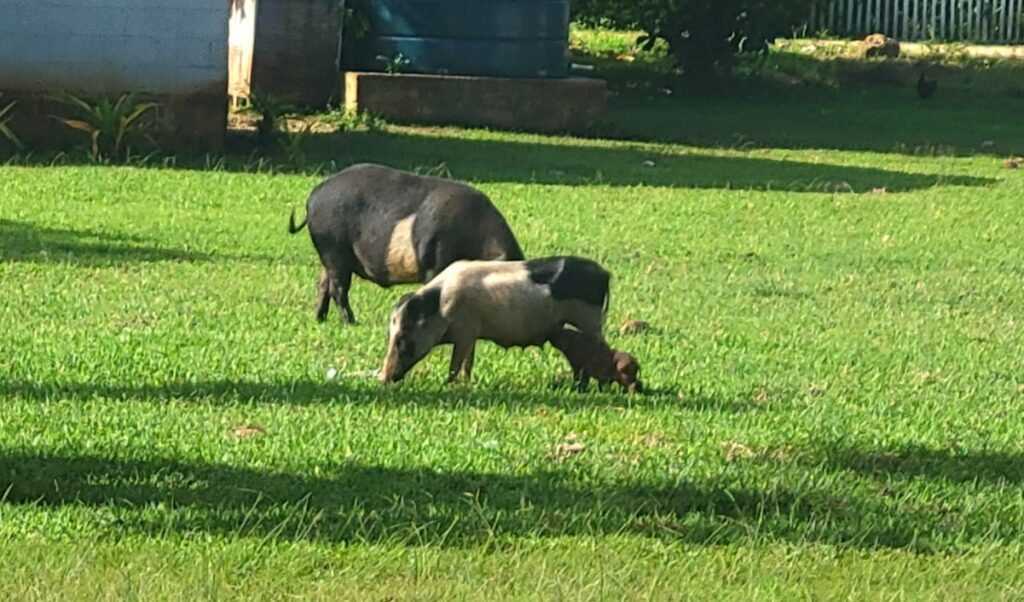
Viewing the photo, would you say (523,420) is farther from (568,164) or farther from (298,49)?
(298,49)

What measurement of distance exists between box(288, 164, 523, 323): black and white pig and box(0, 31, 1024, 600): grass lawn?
1.06ft

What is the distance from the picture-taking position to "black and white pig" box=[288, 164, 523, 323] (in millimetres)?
8773

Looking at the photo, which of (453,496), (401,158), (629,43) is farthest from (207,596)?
(629,43)

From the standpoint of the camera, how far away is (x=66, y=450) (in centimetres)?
658

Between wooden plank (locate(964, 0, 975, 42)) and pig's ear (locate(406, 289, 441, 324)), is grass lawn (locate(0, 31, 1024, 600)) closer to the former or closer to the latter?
pig's ear (locate(406, 289, 441, 324))

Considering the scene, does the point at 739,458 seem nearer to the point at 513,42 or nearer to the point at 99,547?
the point at 99,547

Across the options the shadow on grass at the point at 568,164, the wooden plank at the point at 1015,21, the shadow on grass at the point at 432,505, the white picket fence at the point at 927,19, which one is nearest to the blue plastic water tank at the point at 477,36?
→ the shadow on grass at the point at 568,164

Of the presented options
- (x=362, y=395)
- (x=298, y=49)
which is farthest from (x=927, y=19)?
(x=362, y=395)

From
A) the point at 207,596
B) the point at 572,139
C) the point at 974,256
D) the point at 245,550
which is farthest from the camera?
the point at 572,139

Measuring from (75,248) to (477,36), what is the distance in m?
9.04

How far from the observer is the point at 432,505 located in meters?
6.04

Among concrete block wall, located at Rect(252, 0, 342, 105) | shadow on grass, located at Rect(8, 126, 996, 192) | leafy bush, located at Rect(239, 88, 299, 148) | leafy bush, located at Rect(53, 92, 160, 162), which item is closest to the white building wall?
leafy bush, located at Rect(53, 92, 160, 162)

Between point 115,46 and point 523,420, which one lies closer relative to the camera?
point 523,420

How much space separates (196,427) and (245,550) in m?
1.59
